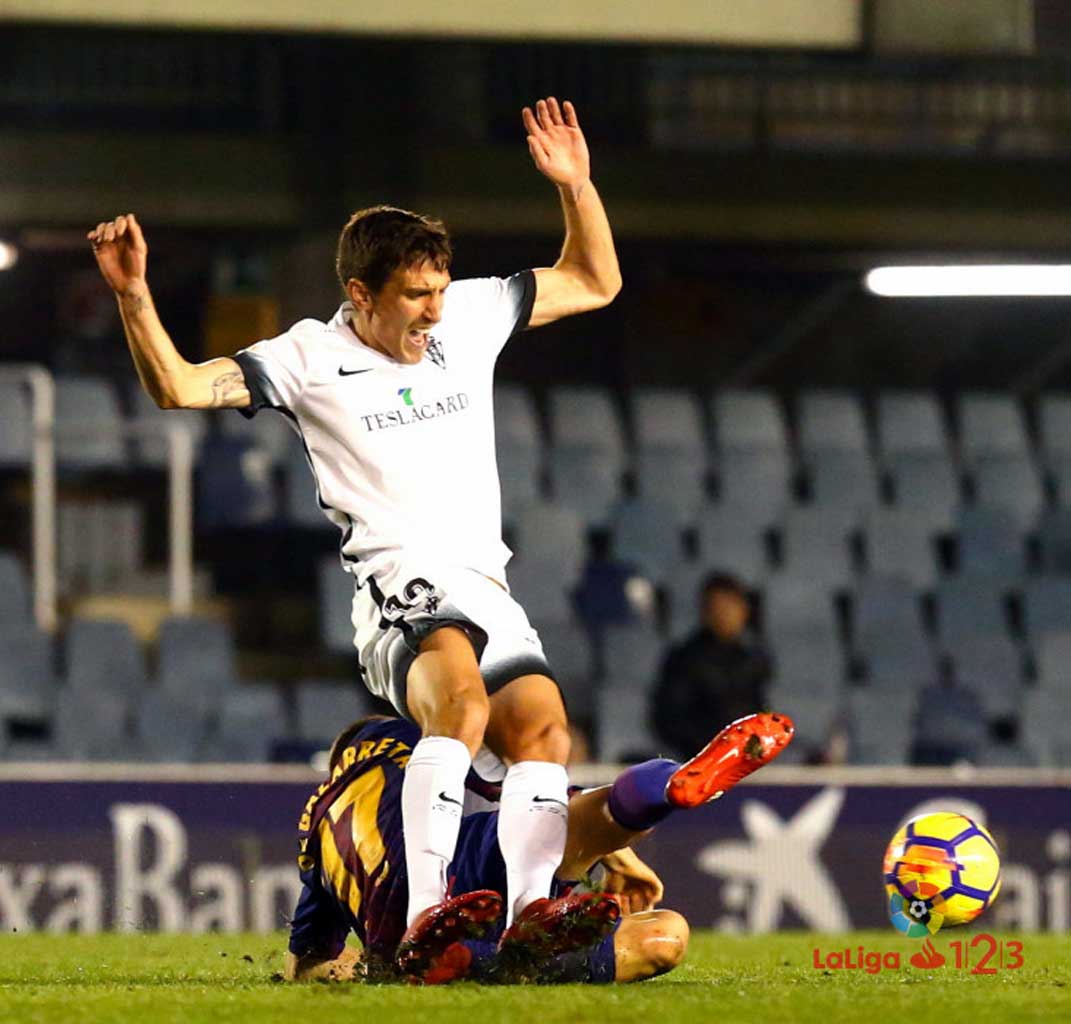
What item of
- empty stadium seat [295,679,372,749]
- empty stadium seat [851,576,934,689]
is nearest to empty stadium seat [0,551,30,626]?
empty stadium seat [295,679,372,749]

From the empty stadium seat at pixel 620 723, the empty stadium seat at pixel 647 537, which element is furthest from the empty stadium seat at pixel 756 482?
the empty stadium seat at pixel 620 723

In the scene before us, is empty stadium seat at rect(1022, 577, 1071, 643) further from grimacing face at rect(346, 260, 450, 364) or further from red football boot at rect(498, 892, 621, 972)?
red football boot at rect(498, 892, 621, 972)

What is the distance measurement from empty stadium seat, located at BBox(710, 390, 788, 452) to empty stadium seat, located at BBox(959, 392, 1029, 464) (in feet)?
4.00

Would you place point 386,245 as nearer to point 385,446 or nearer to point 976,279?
point 385,446

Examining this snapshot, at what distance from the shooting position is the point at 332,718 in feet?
41.1

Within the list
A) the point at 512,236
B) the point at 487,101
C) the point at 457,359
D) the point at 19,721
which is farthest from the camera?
the point at 487,101

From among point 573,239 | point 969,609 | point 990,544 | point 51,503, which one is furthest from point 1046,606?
point 573,239

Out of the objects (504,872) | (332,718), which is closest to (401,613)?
(504,872)

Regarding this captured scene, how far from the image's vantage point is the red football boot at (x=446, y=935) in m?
4.76

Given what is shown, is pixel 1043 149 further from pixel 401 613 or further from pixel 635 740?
pixel 401 613

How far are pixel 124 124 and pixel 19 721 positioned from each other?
13.8 ft

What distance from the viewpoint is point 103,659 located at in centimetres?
1235

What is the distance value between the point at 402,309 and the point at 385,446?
310 millimetres

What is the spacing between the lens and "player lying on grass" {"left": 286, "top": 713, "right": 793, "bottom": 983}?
4855mm
